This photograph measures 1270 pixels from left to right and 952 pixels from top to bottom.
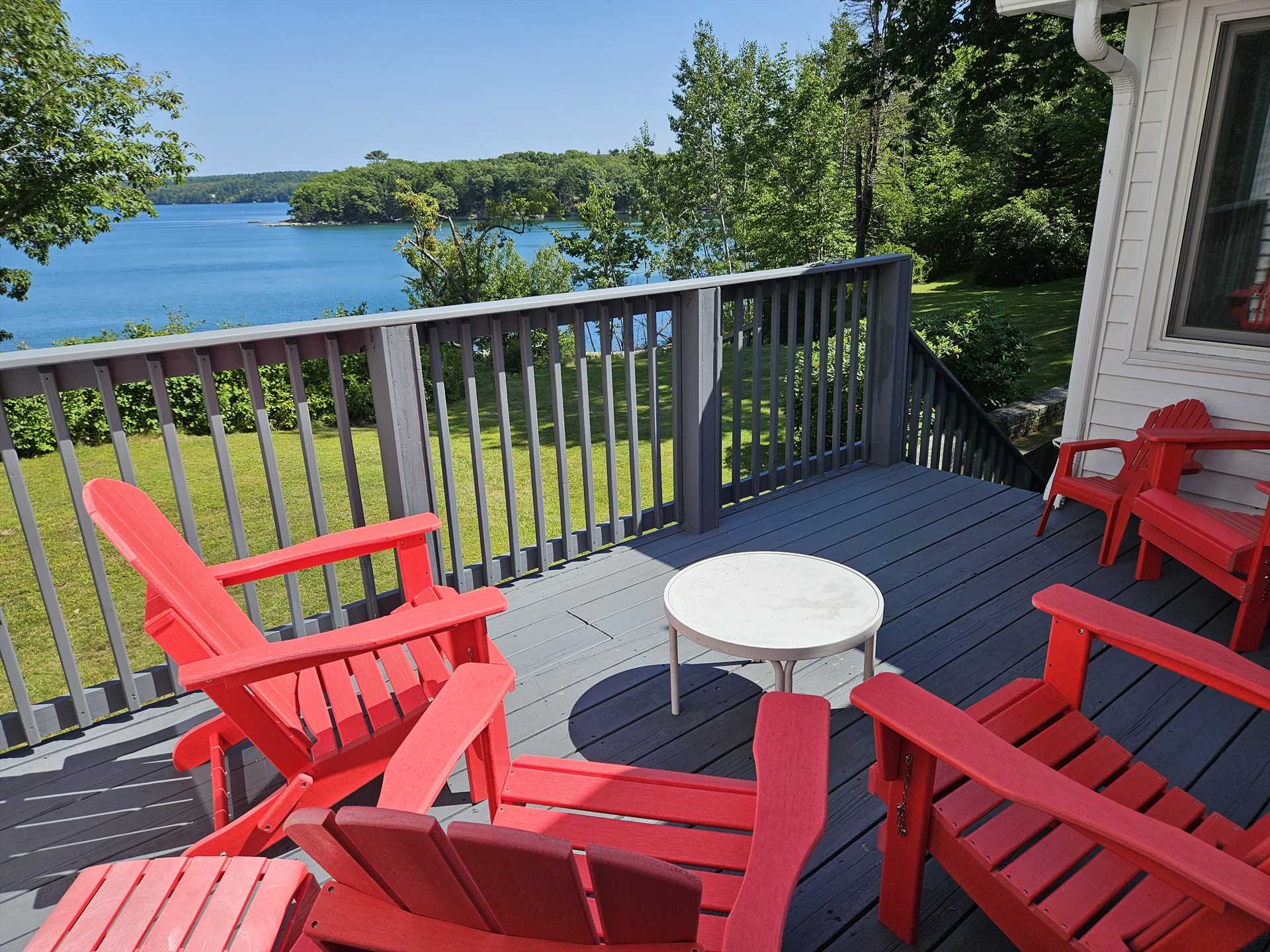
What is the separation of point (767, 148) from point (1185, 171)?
1921 cm

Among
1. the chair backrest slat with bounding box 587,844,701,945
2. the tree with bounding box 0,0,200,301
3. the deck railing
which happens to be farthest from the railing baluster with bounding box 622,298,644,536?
the tree with bounding box 0,0,200,301

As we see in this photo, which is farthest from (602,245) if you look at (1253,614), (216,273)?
(216,273)

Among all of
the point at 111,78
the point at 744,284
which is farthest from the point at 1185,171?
the point at 111,78

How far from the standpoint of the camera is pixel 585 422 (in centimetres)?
359

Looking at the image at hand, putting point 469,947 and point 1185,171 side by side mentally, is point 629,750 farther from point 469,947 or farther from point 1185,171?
point 1185,171

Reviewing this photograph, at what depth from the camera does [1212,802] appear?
2131 mm

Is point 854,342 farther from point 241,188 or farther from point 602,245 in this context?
point 241,188

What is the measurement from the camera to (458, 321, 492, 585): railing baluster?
300cm

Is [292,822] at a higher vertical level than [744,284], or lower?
Result: lower

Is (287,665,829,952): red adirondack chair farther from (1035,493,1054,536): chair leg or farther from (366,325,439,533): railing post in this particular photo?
(1035,493,1054,536): chair leg

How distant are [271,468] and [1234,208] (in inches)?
164

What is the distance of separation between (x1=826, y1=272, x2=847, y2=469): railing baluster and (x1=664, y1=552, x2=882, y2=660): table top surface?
1874 mm

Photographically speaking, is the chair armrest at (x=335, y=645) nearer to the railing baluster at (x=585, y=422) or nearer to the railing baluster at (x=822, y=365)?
the railing baluster at (x=585, y=422)

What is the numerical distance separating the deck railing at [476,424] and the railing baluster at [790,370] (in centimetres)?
2
